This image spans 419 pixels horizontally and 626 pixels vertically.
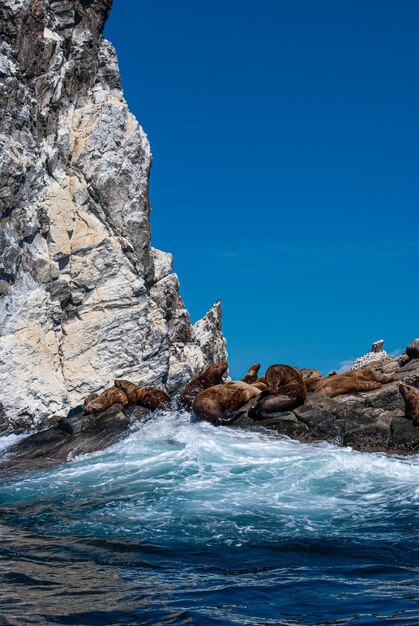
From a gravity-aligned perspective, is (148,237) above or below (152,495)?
above

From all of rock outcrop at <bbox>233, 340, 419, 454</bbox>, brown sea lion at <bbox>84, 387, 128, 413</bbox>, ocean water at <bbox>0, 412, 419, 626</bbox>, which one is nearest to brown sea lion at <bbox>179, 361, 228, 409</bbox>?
brown sea lion at <bbox>84, 387, 128, 413</bbox>

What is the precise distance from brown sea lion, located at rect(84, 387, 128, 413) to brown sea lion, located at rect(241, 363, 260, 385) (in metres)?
4.48

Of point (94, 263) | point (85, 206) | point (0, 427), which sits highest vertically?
point (85, 206)

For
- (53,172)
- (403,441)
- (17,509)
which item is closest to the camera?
(17,509)

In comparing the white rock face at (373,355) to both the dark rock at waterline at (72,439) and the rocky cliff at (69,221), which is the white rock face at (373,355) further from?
the dark rock at waterline at (72,439)

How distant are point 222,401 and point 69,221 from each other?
87.8 feet

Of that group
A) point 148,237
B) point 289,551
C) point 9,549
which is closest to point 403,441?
point 289,551

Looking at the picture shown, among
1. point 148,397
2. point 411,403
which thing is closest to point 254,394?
point 148,397

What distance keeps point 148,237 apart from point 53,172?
755 cm

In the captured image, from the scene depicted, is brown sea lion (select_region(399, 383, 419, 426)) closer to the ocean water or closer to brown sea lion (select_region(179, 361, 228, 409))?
the ocean water

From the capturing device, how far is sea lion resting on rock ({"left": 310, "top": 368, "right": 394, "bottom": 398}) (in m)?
17.0

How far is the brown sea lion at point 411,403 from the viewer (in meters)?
13.8

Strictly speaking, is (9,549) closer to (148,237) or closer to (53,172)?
(53,172)

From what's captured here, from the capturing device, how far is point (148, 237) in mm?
44750
